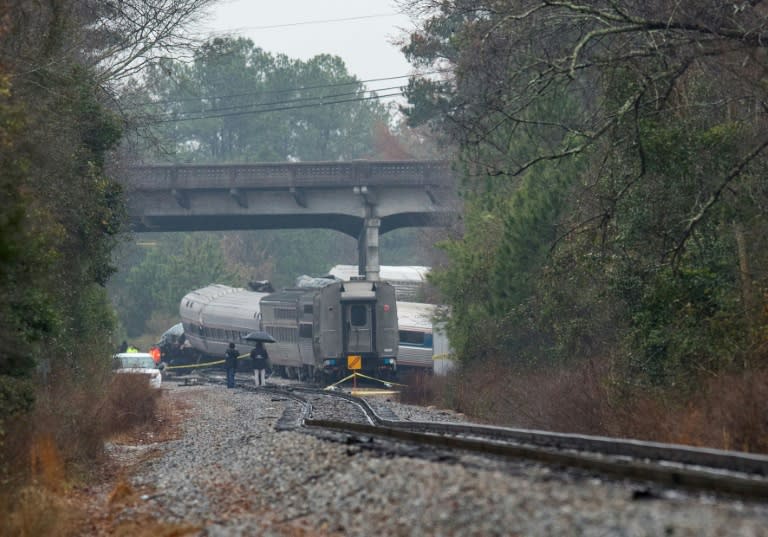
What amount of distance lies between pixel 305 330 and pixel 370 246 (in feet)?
37.0

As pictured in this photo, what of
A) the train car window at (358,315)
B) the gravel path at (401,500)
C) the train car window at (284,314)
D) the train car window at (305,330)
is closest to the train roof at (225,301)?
the train car window at (284,314)

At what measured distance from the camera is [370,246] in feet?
186

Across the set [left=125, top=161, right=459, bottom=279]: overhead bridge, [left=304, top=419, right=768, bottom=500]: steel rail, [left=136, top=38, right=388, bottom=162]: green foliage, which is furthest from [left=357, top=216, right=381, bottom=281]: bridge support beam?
[left=136, top=38, right=388, bottom=162]: green foliage

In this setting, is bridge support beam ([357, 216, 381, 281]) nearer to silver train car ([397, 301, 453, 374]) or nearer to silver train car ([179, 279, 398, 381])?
silver train car ([397, 301, 453, 374])

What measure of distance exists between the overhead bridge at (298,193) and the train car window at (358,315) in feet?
35.7

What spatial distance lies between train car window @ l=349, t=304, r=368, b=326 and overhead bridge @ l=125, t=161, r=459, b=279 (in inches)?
428

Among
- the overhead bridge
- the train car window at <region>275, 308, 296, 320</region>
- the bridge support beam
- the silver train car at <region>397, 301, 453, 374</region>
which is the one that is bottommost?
the silver train car at <region>397, 301, 453, 374</region>

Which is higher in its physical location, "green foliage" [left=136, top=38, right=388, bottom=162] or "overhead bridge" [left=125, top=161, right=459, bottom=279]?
"green foliage" [left=136, top=38, right=388, bottom=162]

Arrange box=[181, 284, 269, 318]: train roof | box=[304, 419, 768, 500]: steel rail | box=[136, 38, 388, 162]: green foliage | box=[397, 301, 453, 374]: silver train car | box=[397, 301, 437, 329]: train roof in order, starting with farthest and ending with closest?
box=[136, 38, 388, 162]: green foliage < box=[181, 284, 269, 318]: train roof < box=[397, 301, 437, 329]: train roof < box=[397, 301, 453, 374]: silver train car < box=[304, 419, 768, 500]: steel rail

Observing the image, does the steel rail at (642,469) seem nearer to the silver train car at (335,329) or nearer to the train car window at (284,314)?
the silver train car at (335,329)

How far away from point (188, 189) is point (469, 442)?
4277 cm

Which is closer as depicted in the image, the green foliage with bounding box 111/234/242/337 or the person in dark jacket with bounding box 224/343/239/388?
the person in dark jacket with bounding box 224/343/239/388

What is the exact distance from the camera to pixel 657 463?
9875mm

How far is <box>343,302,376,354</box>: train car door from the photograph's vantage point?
43812mm
